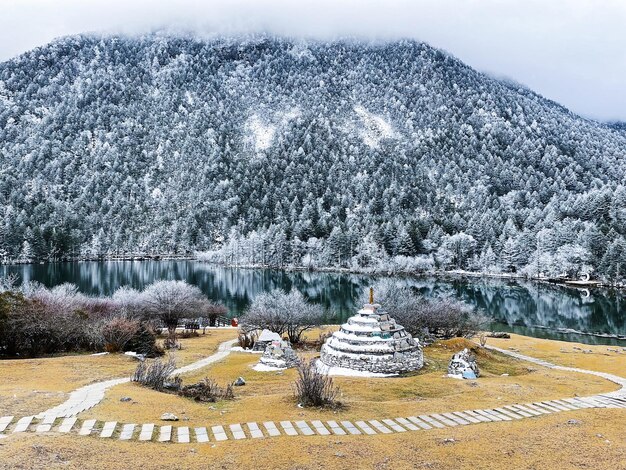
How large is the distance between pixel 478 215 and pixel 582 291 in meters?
79.1

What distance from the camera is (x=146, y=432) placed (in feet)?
56.0

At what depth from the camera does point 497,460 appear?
15.6 meters

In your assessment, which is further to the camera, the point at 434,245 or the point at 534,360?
the point at 434,245

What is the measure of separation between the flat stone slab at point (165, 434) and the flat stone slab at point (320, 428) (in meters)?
4.95

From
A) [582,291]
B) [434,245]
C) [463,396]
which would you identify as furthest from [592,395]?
[434,245]

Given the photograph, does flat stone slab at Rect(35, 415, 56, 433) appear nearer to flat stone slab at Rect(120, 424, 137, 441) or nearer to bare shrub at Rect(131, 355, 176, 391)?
flat stone slab at Rect(120, 424, 137, 441)

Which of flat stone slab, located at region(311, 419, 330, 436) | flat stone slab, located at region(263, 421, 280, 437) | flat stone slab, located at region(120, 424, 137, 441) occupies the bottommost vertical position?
→ flat stone slab, located at region(311, 419, 330, 436)

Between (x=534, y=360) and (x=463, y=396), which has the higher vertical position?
(x=463, y=396)

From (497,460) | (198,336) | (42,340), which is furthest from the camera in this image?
(198,336)

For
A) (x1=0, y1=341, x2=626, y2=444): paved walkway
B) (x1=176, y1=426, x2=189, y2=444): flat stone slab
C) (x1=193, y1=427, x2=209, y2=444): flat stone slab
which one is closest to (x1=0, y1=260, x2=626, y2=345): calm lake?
(x1=0, y1=341, x2=626, y2=444): paved walkway

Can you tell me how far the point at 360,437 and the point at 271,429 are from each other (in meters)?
3.06

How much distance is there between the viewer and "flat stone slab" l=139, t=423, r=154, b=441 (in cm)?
1645

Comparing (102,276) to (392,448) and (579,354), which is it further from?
(392,448)

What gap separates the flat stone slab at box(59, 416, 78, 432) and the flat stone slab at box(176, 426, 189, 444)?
3328 mm
